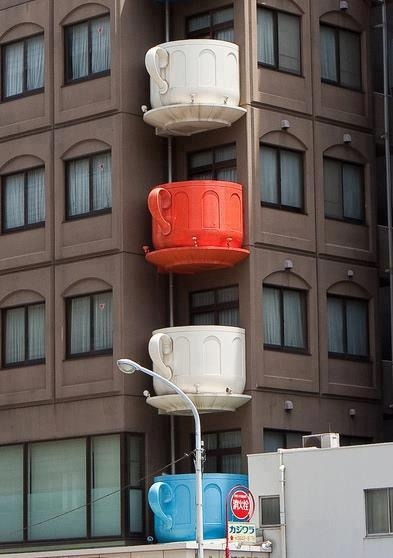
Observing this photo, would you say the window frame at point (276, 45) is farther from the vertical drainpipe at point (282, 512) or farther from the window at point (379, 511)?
the window at point (379, 511)

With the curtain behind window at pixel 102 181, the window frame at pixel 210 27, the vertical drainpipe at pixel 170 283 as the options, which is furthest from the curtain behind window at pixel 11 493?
the window frame at pixel 210 27

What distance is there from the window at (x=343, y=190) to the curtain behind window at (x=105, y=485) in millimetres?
9915

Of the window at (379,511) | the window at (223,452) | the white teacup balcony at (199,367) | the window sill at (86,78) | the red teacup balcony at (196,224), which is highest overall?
the window sill at (86,78)

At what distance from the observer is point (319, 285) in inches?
2115

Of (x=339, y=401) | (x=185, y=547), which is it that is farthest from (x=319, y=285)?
(x=185, y=547)

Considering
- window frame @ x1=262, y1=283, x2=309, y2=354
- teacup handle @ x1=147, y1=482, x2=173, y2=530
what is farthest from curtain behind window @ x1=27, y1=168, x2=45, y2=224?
teacup handle @ x1=147, y1=482, x2=173, y2=530

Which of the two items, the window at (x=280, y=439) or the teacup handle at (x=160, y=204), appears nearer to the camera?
the teacup handle at (x=160, y=204)

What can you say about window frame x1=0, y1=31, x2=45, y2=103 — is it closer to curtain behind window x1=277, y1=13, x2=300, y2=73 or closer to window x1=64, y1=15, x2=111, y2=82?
window x1=64, y1=15, x2=111, y2=82

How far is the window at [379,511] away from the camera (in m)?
46.6

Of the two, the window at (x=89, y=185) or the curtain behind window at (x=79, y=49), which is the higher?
the curtain behind window at (x=79, y=49)

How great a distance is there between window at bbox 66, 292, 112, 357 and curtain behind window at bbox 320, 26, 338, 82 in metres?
10.0

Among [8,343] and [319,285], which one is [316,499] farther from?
[8,343]

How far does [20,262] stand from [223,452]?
8791 millimetres

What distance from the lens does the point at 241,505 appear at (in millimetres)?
45781
